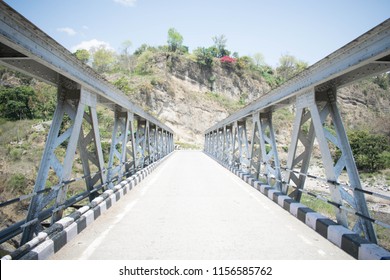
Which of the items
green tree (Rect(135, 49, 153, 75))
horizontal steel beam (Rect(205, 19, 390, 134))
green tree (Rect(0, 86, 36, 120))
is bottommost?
horizontal steel beam (Rect(205, 19, 390, 134))

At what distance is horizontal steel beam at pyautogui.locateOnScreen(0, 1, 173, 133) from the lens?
Answer: 10.6ft

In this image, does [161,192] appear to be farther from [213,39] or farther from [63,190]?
[213,39]

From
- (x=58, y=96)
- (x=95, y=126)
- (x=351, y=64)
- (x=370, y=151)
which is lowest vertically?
(x=370, y=151)

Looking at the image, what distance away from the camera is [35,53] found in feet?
12.5

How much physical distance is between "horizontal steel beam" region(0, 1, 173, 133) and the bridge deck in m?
2.83

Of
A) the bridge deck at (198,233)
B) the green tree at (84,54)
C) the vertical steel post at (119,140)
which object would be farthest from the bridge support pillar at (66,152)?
the green tree at (84,54)

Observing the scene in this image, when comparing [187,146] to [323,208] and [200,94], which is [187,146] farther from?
[323,208]

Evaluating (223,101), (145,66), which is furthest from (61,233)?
(145,66)

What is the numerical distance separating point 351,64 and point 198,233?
3.70 m

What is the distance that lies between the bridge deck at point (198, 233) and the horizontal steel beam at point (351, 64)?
2.80 m

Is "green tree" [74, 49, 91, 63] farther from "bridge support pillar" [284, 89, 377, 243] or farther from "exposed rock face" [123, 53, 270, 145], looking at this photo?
"bridge support pillar" [284, 89, 377, 243]

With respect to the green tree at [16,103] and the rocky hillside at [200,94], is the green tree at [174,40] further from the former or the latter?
the green tree at [16,103]

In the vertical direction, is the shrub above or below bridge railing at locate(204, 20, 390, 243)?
below

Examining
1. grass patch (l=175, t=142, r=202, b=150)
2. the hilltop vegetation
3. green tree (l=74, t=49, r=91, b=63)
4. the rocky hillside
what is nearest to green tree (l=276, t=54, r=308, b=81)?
the hilltop vegetation
